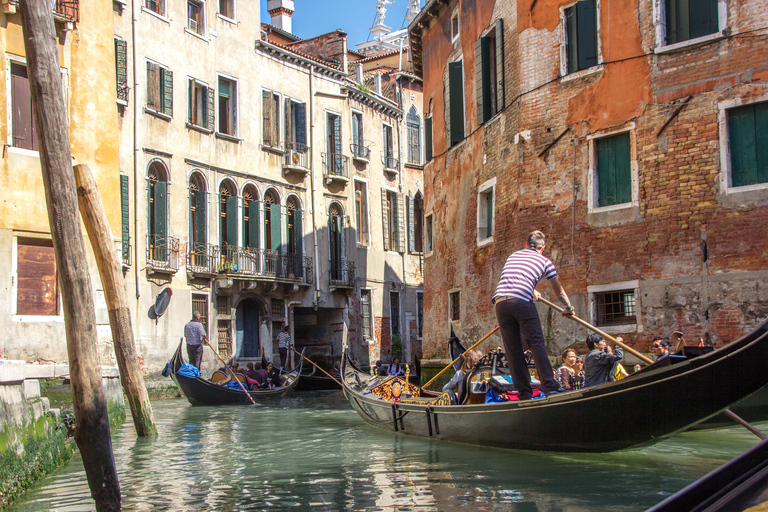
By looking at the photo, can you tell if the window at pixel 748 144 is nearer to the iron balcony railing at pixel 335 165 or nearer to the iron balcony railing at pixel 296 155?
the iron balcony railing at pixel 296 155

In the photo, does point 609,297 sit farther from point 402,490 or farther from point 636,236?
point 402,490

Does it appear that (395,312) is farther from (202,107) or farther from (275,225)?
(202,107)

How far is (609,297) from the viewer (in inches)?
444

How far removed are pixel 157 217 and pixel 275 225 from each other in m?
3.91

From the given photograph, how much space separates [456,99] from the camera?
15.1 m

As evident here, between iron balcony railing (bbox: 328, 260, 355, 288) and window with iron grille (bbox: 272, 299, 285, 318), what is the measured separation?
198 centimetres

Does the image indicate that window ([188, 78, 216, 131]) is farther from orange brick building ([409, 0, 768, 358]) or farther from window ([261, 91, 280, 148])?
orange brick building ([409, 0, 768, 358])

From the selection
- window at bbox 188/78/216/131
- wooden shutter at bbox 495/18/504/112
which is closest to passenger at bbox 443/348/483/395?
wooden shutter at bbox 495/18/504/112

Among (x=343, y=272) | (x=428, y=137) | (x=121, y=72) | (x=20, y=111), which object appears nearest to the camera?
(x=20, y=111)

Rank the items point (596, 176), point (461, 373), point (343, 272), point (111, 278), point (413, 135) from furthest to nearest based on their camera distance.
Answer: point (413, 135), point (343, 272), point (596, 176), point (461, 373), point (111, 278)

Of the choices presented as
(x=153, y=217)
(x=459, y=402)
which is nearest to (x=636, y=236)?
(x=459, y=402)

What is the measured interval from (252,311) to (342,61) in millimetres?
8411

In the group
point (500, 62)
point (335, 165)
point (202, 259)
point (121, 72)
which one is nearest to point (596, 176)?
point (500, 62)

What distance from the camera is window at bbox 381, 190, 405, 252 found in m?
24.6
